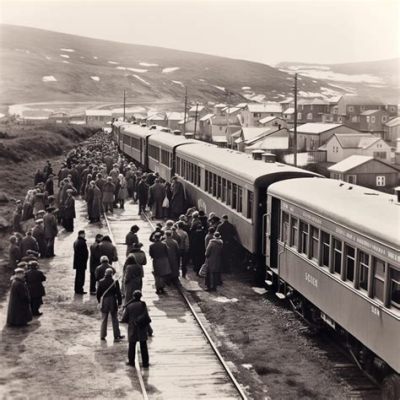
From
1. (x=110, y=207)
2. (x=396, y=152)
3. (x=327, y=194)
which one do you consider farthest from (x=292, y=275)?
(x=396, y=152)

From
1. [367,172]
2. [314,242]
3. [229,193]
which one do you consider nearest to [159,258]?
[229,193]

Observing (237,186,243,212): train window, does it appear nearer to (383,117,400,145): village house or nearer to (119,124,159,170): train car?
(119,124,159,170): train car

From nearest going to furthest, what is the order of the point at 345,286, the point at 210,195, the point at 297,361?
1. the point at 345,286
2. the point at 297,361
3. the point at 210,195

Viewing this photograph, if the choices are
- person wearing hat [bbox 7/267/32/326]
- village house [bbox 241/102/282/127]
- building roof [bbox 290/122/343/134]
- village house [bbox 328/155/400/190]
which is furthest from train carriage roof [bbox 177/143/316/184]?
village house [bbox 241/102/282/127]

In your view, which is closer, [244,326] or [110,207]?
[244,326]

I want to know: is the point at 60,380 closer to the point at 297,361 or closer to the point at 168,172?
the point at 297,361
